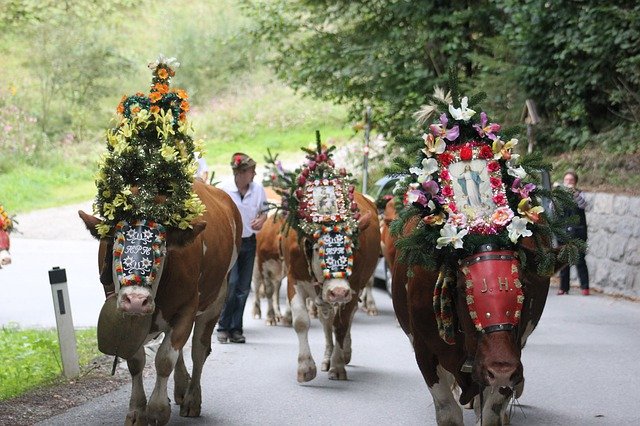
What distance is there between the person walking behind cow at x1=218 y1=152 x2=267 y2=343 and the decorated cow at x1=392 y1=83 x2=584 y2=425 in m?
6.62

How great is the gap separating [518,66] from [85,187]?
20.9 metres

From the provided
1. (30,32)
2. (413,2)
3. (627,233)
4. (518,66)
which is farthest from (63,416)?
(30,32)

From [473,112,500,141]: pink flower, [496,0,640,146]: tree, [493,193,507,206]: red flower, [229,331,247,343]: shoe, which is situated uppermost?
[496,0,640,146]: tree

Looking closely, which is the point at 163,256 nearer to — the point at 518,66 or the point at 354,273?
the point at 354,273

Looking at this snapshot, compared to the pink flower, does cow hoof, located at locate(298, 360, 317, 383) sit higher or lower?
lower

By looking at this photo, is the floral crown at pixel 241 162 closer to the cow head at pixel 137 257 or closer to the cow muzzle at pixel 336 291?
the cow muzzle at pixel 336 291

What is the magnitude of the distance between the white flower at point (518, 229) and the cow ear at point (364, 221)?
202 inches

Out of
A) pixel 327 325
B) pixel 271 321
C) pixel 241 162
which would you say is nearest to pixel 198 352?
pixel 327 325

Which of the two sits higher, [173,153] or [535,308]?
[173,153]

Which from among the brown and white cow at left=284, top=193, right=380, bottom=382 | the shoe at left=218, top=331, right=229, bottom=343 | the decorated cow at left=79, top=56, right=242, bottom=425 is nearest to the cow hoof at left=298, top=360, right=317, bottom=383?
the brown and white cow at left=284, top=193, right=380, bottom=382

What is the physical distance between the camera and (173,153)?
9242 mm

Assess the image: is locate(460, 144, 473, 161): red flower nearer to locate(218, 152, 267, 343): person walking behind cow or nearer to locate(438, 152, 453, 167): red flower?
locate(438, 152, 453, 167): red flower

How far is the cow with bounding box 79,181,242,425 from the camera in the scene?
865cm

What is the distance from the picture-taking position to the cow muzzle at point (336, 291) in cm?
1119
